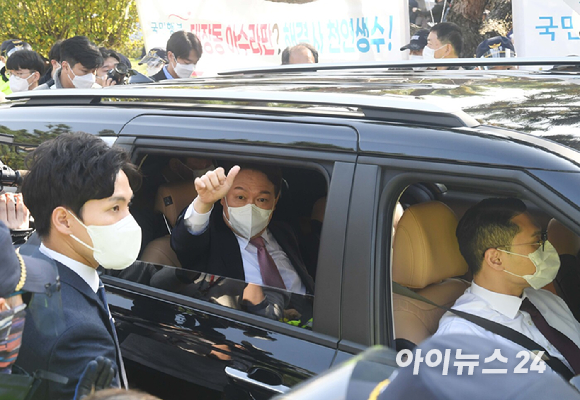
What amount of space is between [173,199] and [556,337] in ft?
6.06

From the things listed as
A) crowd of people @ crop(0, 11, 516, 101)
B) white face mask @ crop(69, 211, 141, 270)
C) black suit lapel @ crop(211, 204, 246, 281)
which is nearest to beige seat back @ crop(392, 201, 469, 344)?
black suit lapel @ crop(211, 204, 246, 281)

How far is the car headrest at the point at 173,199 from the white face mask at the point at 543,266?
1.65 metres

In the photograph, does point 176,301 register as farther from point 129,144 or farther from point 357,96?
point 357,96

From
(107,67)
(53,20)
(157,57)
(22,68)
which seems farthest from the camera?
(53,20)

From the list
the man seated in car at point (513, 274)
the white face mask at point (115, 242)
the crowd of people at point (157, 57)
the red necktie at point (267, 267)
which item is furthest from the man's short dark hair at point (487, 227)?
the crowd of people at point (157, 57)

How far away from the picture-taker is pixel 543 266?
2.40 meters

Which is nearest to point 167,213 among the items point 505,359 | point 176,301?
point 176,301

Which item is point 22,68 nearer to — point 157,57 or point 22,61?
point 22,61

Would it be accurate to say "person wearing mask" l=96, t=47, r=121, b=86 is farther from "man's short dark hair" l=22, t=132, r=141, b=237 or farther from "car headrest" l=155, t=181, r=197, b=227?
"man's short dark hair" l=22, t=132, r=141, b=237

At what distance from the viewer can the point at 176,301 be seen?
2.39m

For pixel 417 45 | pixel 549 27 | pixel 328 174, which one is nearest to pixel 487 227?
pixel 328 174

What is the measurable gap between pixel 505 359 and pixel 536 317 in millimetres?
1714

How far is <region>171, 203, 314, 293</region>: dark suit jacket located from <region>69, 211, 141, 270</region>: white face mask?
57 cm

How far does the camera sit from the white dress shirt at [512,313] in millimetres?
2322
